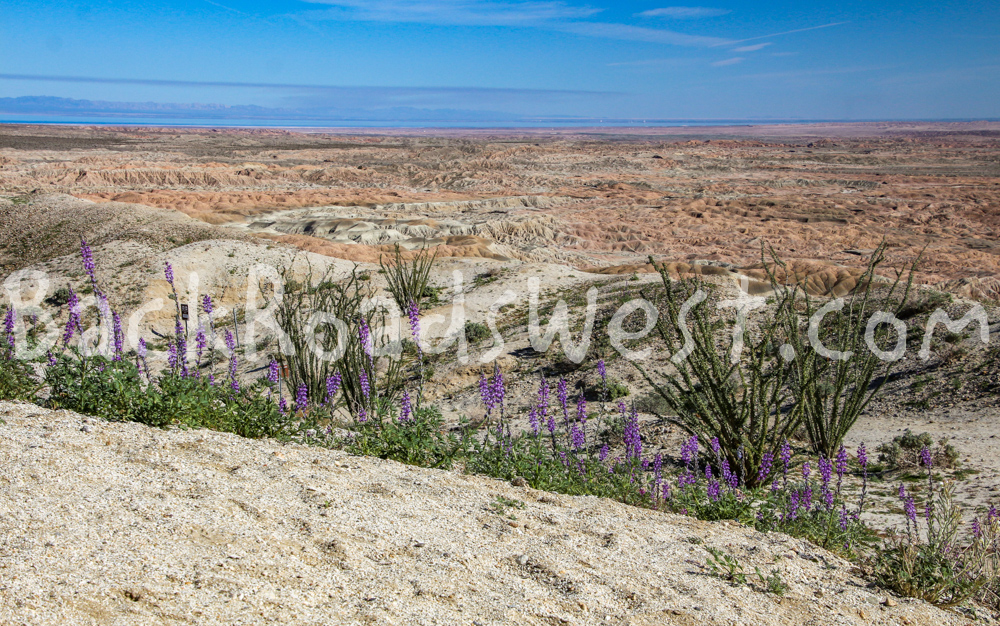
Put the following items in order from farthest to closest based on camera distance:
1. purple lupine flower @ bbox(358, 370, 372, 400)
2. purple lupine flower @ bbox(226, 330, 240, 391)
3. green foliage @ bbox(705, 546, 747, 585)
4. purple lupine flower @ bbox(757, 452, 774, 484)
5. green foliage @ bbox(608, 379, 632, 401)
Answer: green foliage @ bbox(608, 379, 632, 401) < purple lupine flower @ bbox(358, 370, 372, 400) < purple lupine flower @ bbox(226, 330, 240, 391) < purple lupine flower @ bbox(757, 452, 774, 484) < green foliage @ bbox(705, 546, 747, 585)

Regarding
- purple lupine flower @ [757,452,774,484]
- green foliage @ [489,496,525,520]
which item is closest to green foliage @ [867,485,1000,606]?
green foliage @ [489,496,525,520]

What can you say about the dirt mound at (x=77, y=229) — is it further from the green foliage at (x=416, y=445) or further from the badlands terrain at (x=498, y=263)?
the green foliage at (x=416, y=445)

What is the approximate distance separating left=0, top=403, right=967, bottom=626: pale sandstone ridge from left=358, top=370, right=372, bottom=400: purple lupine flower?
180cm

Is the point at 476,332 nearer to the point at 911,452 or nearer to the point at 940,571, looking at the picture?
the point at 911,452

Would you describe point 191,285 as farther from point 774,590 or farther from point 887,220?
point 887,220

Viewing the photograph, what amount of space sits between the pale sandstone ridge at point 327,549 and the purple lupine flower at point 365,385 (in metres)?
1.80

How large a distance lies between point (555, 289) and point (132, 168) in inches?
1631

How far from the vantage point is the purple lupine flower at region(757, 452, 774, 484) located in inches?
222

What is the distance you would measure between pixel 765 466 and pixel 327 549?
4.05 meters

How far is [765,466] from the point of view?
5.90 m

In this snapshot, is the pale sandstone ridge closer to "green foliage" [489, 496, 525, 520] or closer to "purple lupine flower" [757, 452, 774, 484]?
"green foliage" [489, 496, 525, 520]

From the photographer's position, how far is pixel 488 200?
38.2 meters

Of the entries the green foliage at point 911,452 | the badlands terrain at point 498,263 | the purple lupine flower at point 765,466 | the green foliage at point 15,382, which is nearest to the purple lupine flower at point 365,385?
the badlands terrain at point 498,263

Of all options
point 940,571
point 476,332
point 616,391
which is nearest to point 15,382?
point 940,571
